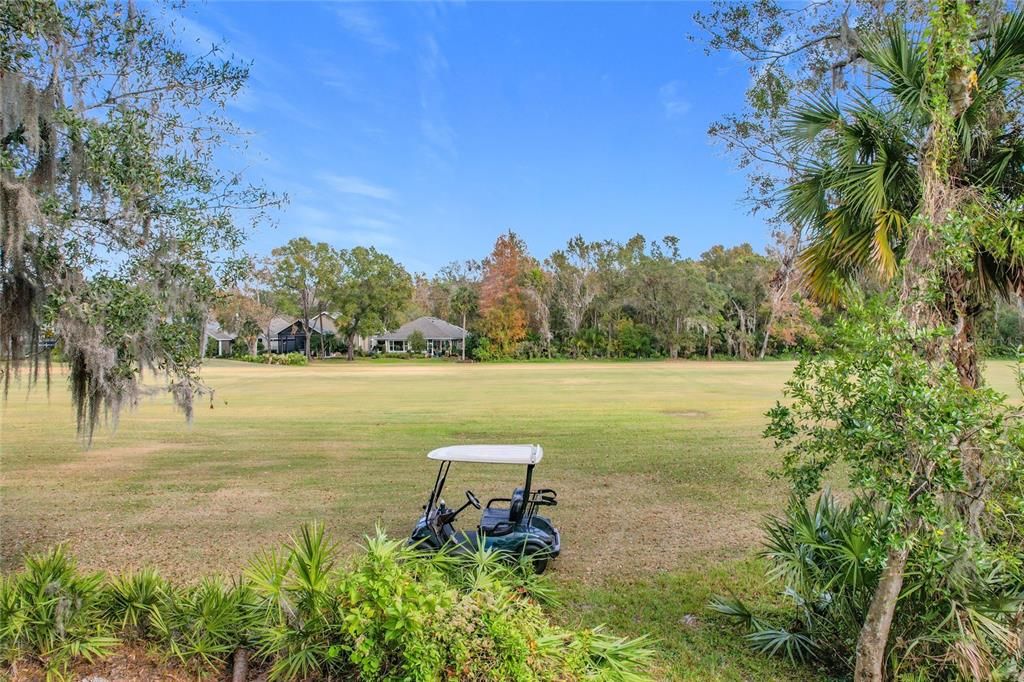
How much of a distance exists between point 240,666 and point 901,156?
709 cm

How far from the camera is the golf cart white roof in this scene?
5.95 metres

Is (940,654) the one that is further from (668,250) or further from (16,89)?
(668,250)

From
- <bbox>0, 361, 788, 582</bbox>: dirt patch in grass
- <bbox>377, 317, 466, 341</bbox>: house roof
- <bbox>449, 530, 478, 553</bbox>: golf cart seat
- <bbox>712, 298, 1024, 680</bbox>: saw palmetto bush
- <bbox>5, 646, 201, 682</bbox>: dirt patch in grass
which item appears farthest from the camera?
<bbox>377, 317, 466, 341</bbox>: house roof

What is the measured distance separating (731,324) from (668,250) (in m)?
12.8

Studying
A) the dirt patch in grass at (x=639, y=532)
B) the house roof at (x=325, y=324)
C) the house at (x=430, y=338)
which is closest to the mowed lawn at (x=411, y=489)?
the dirt patch in grass at (x=639, y=532)

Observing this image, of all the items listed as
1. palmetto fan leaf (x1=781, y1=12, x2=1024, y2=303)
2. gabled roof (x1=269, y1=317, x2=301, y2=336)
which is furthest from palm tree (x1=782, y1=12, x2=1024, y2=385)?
gabled roof (x1=269, y1=317, x2=301, y2=336)


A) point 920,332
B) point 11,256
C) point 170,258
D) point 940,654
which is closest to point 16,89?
point 11,256

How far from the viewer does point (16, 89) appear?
4852mm

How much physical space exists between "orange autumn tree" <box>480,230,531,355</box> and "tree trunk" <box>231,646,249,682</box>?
186 feet

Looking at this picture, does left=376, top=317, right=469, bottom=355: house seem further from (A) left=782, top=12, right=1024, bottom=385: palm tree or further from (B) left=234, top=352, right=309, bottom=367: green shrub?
(A) left=782, top=12, right=1024, bottom=385: palm tree

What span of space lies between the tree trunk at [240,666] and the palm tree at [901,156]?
5.18 m

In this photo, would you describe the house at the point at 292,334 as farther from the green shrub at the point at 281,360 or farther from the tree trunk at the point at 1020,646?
the tree trunk at the point at 1020,646

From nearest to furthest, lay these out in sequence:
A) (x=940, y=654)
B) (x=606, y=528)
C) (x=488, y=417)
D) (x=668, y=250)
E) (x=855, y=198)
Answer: (x=940, y=654) < (x=855, y=198) < (x=606, y=528) < (x=488, y=417) < (x=668, y=250)

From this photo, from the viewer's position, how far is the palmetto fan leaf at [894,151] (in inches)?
211
